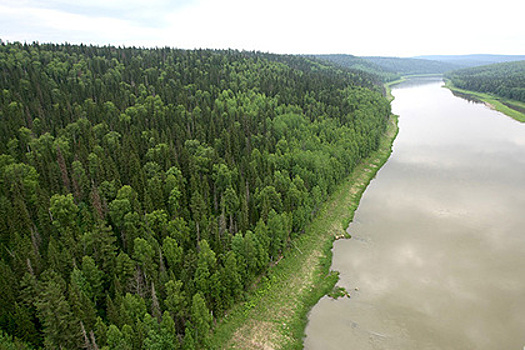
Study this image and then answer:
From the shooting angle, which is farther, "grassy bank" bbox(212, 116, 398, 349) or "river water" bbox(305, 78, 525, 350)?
"river water" bbox(305, 78, 525, 350)

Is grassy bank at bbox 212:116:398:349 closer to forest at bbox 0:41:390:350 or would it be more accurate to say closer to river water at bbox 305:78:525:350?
river water at bbox 305:78:525:350

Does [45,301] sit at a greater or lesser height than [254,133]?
lesser

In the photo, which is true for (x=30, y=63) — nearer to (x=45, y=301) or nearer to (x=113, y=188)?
(x=113, y=188)

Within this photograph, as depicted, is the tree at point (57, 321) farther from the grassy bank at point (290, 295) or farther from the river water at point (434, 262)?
the river water at point (434, 262)

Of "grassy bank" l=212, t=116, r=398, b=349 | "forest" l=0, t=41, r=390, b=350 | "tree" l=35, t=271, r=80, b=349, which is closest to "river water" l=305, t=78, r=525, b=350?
Result: "grassy bank" l=212, t=116, r=398, b=349

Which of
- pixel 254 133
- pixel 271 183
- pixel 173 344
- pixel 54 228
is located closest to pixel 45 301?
pixel 173 344

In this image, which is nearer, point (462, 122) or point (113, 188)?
point (113, 188)
